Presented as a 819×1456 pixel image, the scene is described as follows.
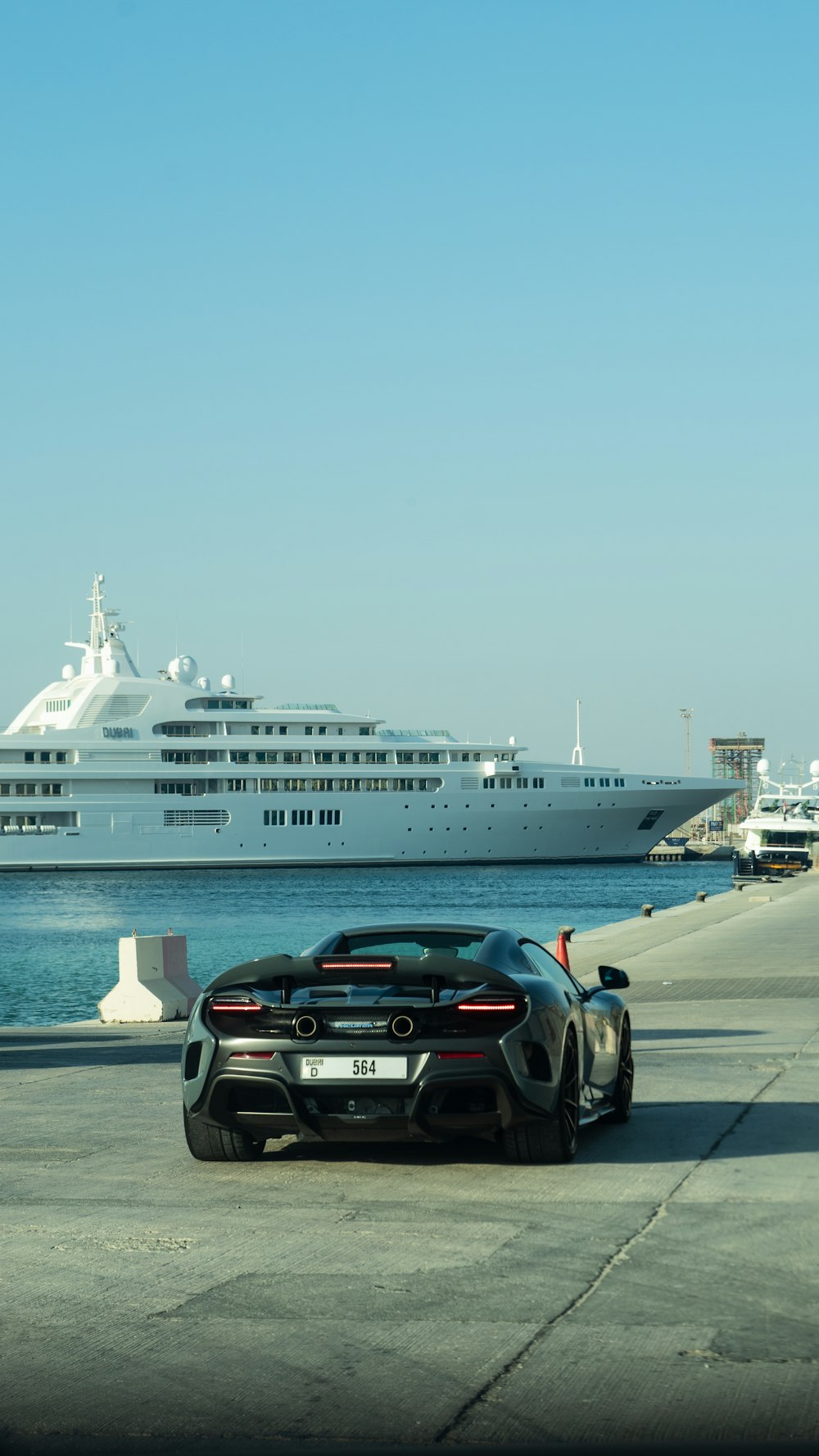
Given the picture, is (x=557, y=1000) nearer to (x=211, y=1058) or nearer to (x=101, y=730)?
(x=211, y=1058)

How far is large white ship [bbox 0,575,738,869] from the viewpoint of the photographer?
87250 mm

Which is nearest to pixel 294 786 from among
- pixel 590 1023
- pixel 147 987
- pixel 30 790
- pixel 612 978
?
pixel 30 790

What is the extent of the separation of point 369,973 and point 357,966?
63 millimetres

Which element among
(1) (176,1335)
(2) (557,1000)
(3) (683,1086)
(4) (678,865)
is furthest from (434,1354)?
(4) (678,865)

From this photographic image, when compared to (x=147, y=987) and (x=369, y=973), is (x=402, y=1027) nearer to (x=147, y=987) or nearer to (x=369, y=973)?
(x=369, y=973)

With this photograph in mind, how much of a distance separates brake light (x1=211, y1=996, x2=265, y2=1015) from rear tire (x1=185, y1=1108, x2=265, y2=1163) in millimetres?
504

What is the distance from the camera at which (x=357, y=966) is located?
23.6 ft

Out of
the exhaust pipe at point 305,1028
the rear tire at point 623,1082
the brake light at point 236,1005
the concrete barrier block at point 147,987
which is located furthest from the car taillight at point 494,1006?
the concrete barrier block at point 147,987

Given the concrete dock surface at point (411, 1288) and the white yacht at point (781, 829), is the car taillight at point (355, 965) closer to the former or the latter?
the concrete dock surface at point (411, 1288)

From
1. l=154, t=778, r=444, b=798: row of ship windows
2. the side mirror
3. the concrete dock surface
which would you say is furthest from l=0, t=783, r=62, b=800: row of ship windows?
the side mirror

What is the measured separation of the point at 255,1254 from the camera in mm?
5559

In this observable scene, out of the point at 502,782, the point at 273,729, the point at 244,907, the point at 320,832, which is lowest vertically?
the point at 244,907

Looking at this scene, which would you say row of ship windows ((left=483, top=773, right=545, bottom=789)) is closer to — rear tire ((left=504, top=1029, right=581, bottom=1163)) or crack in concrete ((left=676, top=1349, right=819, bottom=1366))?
rear tire ((left=504, top=1029, right=581, bottom=1163))

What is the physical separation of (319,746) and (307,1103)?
83.0m
